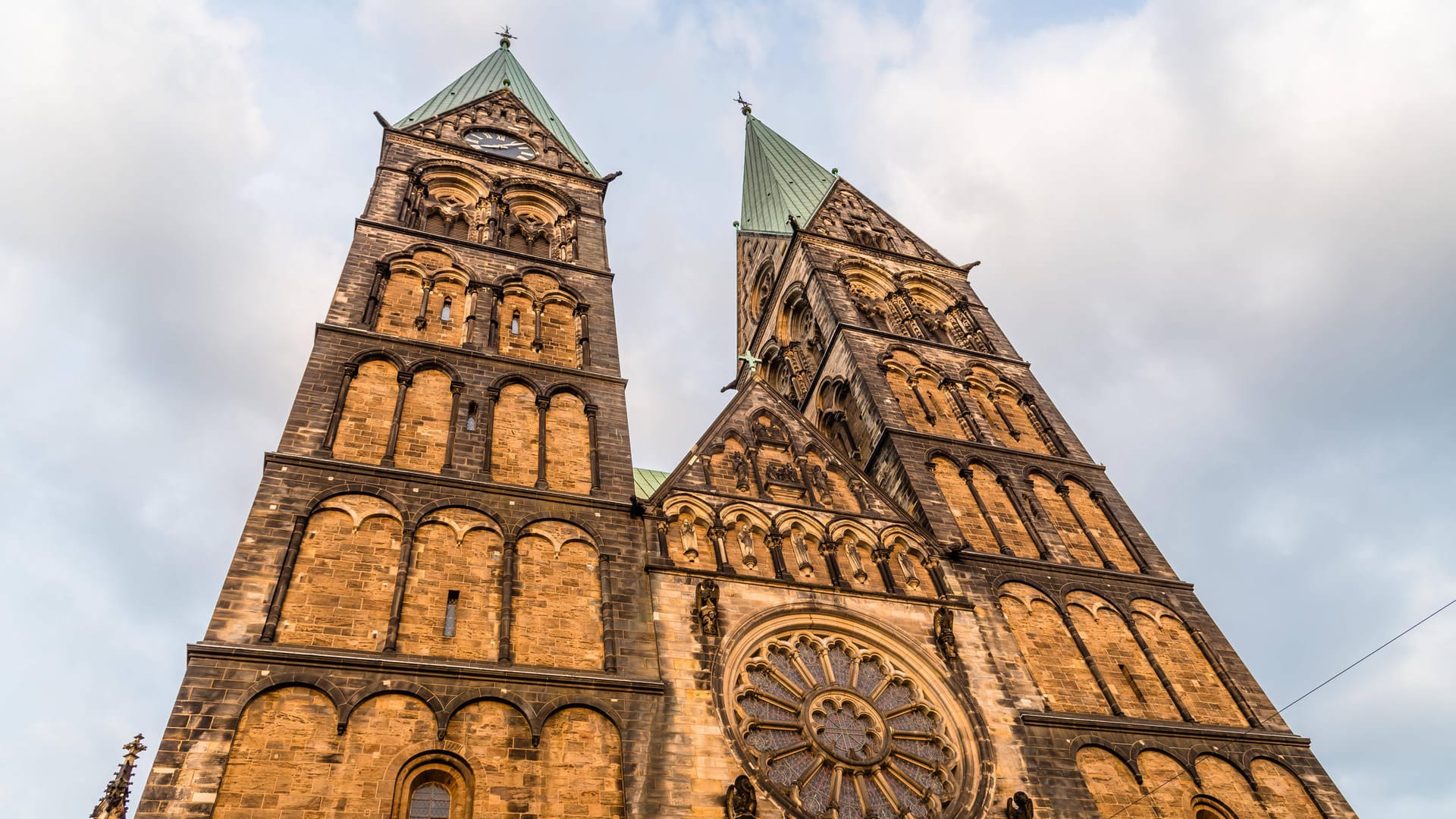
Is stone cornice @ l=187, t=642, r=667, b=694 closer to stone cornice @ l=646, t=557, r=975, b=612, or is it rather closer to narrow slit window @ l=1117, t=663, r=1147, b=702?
stone cornice @ l=646, t=557, r=975, b=612

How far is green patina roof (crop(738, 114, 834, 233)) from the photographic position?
31641 mm

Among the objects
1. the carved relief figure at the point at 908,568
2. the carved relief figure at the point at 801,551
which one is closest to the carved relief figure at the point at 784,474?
the carved relief figure at the point at 801,551

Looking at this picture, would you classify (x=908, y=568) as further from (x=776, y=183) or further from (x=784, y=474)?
(x=776, y=183)

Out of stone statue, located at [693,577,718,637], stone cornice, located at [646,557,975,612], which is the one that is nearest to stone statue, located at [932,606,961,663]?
stone cornice, located at [646,557,975,612]

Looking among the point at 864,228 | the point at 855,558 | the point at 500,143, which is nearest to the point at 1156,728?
the point at 855,558

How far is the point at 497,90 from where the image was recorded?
92.5 ft

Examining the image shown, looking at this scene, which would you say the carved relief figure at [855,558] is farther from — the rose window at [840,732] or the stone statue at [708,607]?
the stone statue at [708,607]

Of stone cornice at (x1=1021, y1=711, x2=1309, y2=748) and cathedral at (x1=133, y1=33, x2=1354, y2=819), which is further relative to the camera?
stone cornice at (x1=1021, y1=711, x2=1309, y2=748)

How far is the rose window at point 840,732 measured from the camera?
39.8 feet

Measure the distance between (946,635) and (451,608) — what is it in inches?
288

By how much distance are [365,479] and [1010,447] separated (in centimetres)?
1336

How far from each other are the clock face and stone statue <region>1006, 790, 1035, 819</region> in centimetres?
1874

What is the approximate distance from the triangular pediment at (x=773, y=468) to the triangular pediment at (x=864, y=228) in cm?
1074

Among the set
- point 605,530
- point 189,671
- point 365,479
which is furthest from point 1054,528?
point 189,671
